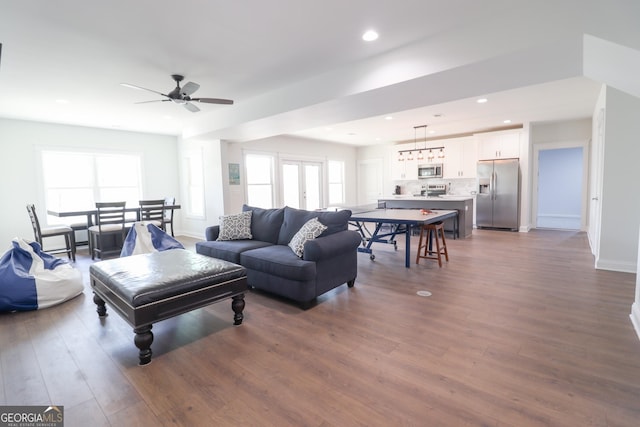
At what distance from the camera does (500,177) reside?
24.1 feet

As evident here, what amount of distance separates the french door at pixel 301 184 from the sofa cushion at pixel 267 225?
3.91 m

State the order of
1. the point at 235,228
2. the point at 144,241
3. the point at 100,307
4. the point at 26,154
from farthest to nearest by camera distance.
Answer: the point at 26,154 → the point at 144,241 → the point at 235,228 → the point at 100,307

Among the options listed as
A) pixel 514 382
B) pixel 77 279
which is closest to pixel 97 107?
pixel 77 279

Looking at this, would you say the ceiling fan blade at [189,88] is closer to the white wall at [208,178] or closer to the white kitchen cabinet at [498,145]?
the white wall at [208,178]

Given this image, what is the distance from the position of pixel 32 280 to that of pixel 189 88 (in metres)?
2.63

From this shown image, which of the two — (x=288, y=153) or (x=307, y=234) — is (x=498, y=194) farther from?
(x=307, y=234)

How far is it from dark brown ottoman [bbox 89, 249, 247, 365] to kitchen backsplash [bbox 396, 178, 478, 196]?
7404 millimetres

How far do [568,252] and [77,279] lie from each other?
23.5 ft

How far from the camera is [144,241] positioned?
185 inches

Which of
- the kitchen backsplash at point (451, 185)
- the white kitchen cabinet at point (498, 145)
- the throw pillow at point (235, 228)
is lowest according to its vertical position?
the throw pillow at point (235, 228)

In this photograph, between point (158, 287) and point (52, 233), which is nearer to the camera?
Result: point (158, 287)

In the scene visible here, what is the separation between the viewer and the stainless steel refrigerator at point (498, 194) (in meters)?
7.18

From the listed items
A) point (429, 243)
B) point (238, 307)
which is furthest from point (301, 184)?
point (238, 307)

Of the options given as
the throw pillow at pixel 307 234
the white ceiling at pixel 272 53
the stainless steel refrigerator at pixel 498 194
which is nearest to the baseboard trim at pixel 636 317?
the white ceiling at pixel 272 53
